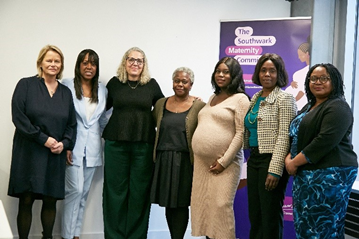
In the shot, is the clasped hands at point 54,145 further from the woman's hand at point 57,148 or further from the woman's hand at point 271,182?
the woman's hand at point 271,182

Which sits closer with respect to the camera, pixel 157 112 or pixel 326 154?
pixel 326 154

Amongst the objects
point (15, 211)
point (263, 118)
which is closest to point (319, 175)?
point (263, 118)

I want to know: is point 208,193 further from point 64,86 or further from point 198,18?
point 198,18

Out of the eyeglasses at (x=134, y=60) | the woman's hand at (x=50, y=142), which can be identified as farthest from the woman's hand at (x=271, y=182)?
the woman's hand at (x=50, y=142)

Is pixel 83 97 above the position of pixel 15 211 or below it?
above

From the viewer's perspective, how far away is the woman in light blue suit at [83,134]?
12.2 feet

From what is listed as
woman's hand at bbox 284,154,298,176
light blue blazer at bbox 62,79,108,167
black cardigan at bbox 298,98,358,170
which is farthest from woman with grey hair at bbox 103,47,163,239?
black cardigan at bbox 298,98,358,170

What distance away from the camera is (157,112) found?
12.0 feet

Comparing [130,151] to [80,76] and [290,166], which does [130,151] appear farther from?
[290,166]

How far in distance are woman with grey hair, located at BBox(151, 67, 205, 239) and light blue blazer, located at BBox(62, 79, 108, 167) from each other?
57cm

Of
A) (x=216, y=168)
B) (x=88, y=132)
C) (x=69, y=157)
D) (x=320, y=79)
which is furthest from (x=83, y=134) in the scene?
(x=320, y=79)

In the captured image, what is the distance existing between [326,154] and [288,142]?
30 cm

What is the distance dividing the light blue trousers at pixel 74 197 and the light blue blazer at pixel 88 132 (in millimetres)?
79

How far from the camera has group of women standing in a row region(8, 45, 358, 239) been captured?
2.64 meters
